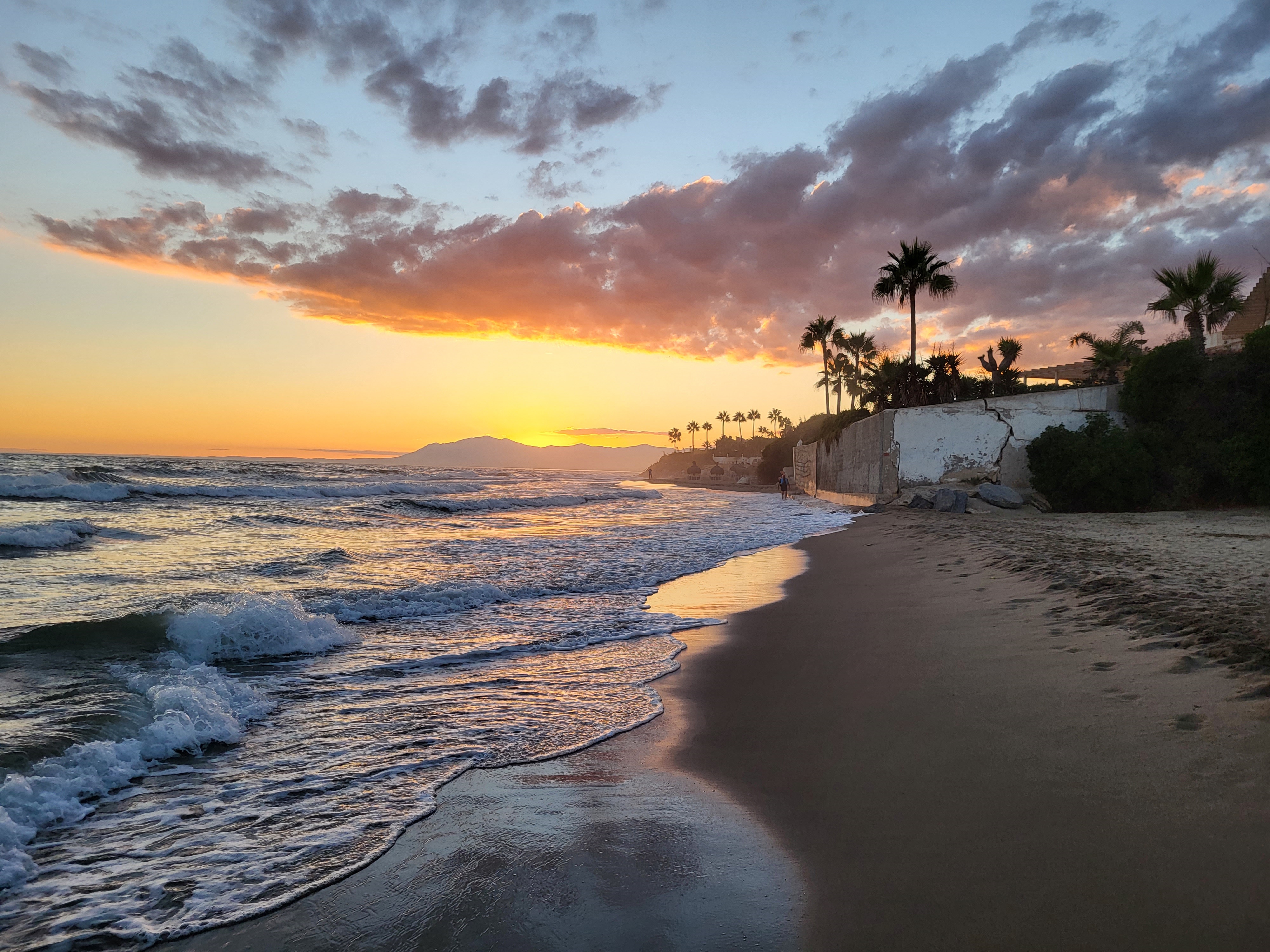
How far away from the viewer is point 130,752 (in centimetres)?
402

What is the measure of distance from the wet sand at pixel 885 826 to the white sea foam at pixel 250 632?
13.0ft

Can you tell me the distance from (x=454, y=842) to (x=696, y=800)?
1189 mm

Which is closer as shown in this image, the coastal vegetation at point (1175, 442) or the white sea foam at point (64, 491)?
the coastal vegetation at point (1175, 442)

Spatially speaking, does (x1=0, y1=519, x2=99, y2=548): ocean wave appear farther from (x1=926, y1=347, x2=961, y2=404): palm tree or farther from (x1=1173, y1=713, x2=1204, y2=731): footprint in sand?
(x1=926, y1=347, x2=961, y2=404): palm tree

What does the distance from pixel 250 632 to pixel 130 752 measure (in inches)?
111

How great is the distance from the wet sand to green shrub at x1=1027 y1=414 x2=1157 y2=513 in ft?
57.3

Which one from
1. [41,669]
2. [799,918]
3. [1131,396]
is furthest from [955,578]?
[1131,396]

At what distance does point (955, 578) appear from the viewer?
857 cm

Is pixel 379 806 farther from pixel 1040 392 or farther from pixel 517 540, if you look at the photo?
pixel 1040 392

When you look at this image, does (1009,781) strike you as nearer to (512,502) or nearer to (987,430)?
(987,430)

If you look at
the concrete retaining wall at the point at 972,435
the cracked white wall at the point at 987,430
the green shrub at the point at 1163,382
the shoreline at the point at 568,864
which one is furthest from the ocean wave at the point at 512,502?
the shoreline at the point at 568,864

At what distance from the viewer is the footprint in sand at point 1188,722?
318 cm

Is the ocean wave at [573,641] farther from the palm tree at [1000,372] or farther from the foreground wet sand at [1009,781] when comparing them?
the palm tree at [1000,372]

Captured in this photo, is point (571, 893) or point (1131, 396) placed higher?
point (1131, 396)
